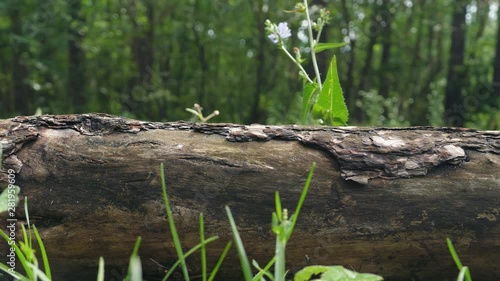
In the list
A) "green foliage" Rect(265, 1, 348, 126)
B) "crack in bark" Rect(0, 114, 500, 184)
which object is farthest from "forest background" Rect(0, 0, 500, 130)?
"crack in bark" Rect(0, 114, 500, 184)

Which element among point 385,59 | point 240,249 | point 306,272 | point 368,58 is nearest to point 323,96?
point 306,272

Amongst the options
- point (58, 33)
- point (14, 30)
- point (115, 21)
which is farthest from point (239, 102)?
point (14, 30)

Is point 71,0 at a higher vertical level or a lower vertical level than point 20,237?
higher

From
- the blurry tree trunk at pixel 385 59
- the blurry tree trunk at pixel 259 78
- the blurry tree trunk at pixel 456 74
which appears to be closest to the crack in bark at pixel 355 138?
the blurry tree trunk at pixel 456 74

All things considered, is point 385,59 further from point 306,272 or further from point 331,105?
point 306,272

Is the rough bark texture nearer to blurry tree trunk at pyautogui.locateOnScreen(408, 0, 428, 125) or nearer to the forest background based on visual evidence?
the forest background

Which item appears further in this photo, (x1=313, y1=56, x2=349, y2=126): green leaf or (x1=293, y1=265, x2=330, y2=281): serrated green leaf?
(x1=313, y1=56, x2=349, y2=126): green leaf

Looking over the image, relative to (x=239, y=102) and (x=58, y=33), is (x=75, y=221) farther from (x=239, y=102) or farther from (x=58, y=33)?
(x=239, y=102)
